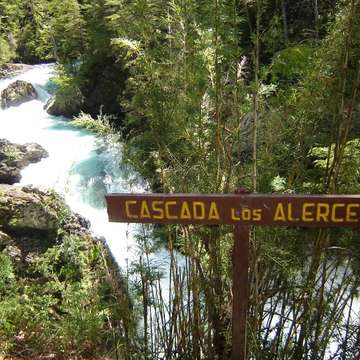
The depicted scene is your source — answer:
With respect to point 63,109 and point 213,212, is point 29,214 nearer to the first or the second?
point 213,212

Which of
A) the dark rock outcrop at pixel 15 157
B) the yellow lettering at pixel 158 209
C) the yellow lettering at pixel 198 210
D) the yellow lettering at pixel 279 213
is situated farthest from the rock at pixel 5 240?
the yellow lettering at pixel 279 213

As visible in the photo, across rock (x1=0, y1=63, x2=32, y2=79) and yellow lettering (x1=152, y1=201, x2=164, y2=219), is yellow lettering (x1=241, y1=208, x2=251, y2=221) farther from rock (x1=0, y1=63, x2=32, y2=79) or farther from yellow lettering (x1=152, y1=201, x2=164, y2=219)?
rock (x1=0, y1=63, x2=32, y2=79)

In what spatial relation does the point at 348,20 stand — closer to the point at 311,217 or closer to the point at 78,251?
the point at 311,217

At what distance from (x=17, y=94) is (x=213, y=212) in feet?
50.3

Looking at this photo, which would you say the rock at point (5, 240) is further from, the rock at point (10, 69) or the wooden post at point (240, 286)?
the rock at point (10, 69)

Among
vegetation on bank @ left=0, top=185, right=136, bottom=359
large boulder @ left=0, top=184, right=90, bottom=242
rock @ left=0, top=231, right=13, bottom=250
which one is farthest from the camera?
large boulder @ left=0, top=184, right=90, bottom=242

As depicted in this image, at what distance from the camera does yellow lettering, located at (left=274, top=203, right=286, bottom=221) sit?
2111mm

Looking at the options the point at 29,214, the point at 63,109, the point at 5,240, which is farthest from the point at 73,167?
the point at 63,109

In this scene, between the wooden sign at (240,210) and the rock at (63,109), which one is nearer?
the wooden sign at (240,210)

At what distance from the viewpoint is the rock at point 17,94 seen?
1585 centimetres

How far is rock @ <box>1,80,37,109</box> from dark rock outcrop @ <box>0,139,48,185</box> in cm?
518

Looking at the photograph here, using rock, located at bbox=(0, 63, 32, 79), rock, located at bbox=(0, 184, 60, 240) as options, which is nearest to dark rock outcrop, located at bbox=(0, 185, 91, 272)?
rock, located at bbox=(0, 184, 60, 240)

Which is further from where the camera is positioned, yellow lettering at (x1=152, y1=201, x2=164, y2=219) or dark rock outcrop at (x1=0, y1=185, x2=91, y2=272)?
dark rock outcrop at (x1=0, y1=185, x2=91, y2=272)

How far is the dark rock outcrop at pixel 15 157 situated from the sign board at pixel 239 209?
8208mm
